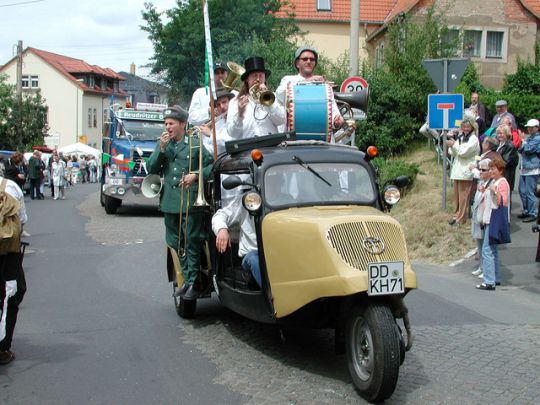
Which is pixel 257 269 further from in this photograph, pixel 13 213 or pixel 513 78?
pixel 513 78

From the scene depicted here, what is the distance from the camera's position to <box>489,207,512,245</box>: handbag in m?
10.2

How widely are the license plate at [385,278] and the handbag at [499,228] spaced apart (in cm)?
528

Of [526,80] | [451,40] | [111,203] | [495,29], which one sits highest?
[495,29]

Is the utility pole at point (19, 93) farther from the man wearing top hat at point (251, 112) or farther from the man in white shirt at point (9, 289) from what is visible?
the man in white shirt at point (9, 289)

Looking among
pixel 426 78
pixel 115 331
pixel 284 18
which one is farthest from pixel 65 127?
pixel 115 331

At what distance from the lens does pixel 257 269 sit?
633 centimetres

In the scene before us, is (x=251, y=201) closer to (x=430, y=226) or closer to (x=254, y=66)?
(x=254, y=66)

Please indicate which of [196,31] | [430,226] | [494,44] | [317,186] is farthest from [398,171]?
[196,31]

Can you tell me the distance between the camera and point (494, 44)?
37.5m

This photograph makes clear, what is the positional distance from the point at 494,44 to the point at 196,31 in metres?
15.5

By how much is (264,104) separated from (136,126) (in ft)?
48.9

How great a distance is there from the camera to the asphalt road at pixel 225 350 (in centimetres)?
564

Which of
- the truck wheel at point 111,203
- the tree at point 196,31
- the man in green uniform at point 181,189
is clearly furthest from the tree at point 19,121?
the man in green uniform at point 181,189

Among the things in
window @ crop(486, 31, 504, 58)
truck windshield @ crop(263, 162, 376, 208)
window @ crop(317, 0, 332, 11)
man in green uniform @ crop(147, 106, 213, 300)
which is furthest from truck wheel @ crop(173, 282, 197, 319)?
window @ crop(317, 0, 332, 11)
